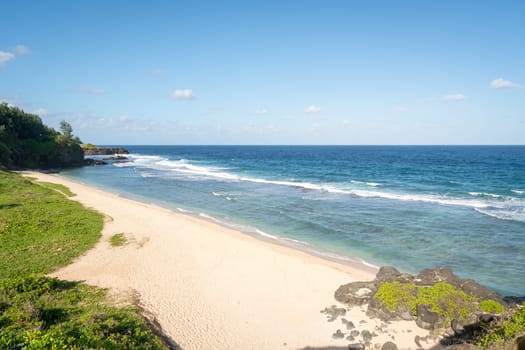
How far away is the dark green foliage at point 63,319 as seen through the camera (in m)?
6.55

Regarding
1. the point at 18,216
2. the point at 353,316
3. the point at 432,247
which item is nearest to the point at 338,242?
the point at 432,247

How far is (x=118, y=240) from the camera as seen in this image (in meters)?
17.4

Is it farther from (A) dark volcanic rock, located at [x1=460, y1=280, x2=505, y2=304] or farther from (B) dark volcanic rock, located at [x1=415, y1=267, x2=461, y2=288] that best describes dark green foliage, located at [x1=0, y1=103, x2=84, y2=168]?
(A) dark volcanic rock, located at [x1=460, y1=280, x2=505, y2=304]

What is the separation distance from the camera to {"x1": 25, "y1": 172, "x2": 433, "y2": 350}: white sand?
9398 mm

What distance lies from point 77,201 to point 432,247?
90.3 feet

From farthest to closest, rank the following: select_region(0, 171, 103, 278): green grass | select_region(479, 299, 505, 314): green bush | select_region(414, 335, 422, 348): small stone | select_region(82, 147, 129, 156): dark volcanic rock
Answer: select_region(82, 147, 129, 156): dark volcanic rock < select_region(0, 171, 103, 278): green grass < select_region(479, 299, 505, 314): green bush < select_region(414, 335, 422, 348): small stone

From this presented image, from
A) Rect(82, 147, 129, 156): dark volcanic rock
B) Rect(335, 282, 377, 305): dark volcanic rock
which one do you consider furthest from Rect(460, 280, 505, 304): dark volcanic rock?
Rect(82, 147, 129, 156): dark volcanic rock

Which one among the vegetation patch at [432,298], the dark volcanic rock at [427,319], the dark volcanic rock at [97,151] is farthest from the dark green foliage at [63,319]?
the dark volcanic rock at [97,151]

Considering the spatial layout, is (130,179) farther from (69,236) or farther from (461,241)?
(461,241)

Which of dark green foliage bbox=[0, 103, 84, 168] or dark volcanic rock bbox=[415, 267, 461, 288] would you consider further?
dark green foliage bbox=[0, 103, 84, 168]

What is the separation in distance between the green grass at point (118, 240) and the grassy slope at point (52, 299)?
876mm

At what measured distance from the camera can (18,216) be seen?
65.0ft

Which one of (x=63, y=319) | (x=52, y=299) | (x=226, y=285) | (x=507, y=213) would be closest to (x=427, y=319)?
(x=226, y=285)

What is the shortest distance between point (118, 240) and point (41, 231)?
443 cm
